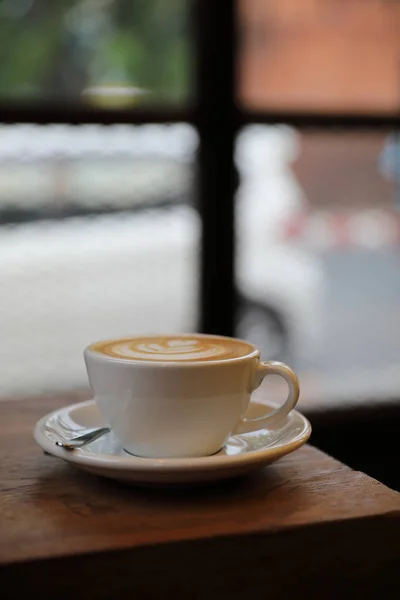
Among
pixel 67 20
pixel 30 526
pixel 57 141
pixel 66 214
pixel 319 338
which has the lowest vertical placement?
pixel 319 338

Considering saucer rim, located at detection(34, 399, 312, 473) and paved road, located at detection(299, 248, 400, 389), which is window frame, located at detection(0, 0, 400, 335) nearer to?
paved road, located at detection(299, 248, 400, 389)

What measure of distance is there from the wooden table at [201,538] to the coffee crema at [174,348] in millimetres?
116

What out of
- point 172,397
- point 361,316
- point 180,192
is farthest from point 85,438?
point 361,316

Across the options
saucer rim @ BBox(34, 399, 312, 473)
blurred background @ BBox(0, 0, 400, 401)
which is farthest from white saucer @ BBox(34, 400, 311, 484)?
blurred background @ BBox(0, 0, 400, 401)

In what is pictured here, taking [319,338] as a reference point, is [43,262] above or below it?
above

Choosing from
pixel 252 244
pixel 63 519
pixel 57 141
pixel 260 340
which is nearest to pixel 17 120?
pixel 57 141

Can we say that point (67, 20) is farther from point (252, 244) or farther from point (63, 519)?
point (63, 519)

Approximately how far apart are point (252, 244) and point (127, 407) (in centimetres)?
133

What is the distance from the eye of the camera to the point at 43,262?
193 cm

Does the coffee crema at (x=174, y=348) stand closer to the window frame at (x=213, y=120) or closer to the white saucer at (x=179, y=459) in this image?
→ the white saucer at (x=179, y=459)

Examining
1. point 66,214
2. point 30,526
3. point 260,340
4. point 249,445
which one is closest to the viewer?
point 30,526

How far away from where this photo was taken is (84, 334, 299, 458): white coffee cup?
0.73 m

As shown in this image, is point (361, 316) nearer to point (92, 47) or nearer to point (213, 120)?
point (213, 120)

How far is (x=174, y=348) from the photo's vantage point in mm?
805
